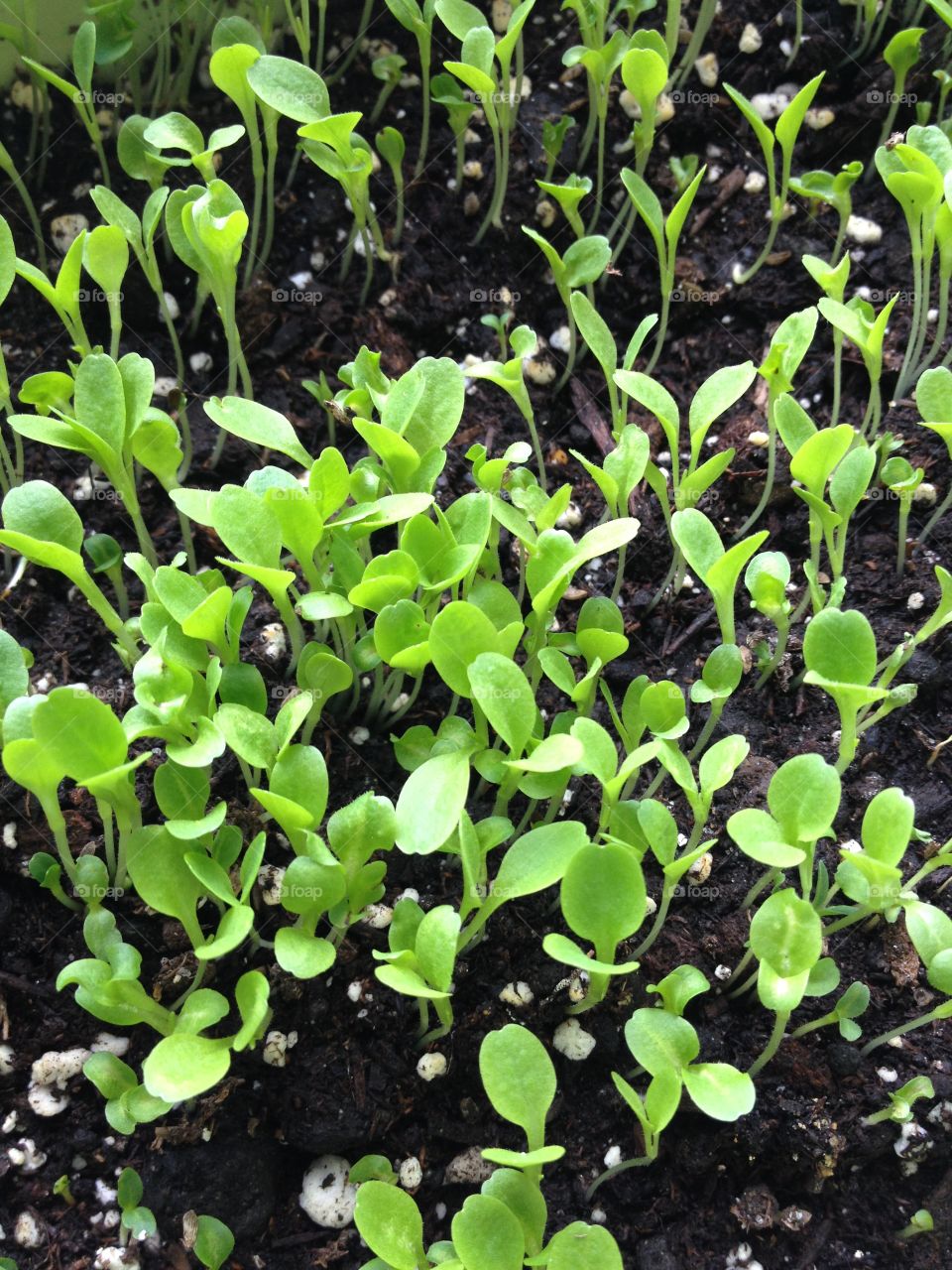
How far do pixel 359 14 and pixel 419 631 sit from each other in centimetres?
118

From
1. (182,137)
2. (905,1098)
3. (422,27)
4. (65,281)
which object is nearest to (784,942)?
(905,1098)

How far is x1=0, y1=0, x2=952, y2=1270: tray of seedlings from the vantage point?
3.10 feet

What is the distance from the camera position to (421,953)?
927mm

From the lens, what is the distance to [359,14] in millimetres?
1726

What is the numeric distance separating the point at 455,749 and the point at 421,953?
0.20 m

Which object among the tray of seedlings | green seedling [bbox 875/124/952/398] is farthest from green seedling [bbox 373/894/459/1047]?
green seedling [bbox 875/124/952/398]

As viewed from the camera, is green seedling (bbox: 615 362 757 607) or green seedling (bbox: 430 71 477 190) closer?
green seedling (bbox: 615 362 757 607)

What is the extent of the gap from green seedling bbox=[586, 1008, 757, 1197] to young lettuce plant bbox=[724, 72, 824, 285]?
1.03 m

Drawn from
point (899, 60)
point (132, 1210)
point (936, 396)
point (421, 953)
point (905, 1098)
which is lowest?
point (132, 1210)

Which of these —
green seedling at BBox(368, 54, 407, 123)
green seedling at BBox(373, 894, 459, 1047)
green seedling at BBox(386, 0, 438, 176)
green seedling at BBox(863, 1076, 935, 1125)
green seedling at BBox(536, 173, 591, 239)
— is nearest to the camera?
green seedling at BBox(373, 894, 459, 1047)

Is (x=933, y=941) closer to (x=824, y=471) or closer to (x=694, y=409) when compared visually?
(x=824, y=471)

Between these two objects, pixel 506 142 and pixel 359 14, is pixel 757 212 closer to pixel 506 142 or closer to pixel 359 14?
pixel 506 142

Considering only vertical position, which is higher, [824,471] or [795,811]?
[824,471]

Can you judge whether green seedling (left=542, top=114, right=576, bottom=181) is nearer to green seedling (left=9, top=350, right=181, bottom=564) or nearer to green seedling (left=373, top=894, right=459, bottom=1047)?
green seedling (left=9, top=350, right=181, bottom=564)
